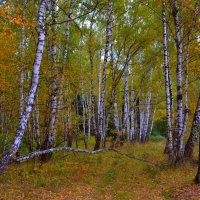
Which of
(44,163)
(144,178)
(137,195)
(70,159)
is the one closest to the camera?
(137,195)

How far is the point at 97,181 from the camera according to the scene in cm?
860

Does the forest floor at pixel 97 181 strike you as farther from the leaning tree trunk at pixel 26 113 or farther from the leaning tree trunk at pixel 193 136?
the leaning tree trunk at pixel 26 113

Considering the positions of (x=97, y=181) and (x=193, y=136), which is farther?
(x=193, y=136)

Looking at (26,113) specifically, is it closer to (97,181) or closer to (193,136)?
(97,181)

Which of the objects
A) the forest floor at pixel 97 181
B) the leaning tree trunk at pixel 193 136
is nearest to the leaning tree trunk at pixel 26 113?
the forest floor at pixel 97 181

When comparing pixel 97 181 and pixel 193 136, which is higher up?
pixel 193 136

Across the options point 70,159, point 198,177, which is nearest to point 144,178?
point 198,177

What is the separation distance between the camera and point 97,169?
1027cm

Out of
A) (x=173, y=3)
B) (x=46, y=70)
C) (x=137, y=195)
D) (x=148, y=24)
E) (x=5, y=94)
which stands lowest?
(x=137, y=195)

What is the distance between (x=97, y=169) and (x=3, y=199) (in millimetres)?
4589

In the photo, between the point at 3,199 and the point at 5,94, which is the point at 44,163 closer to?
the point at 5,94

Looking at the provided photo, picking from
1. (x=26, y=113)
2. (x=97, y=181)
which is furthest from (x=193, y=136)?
(x=26, y=113)

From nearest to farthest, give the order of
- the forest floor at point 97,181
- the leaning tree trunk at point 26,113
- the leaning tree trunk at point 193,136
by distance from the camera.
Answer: the leaning tree trunk at point 26,113
the forest floor at point 97,181
the leaning tree trunk at point 193,136

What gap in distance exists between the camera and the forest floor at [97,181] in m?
7.11
